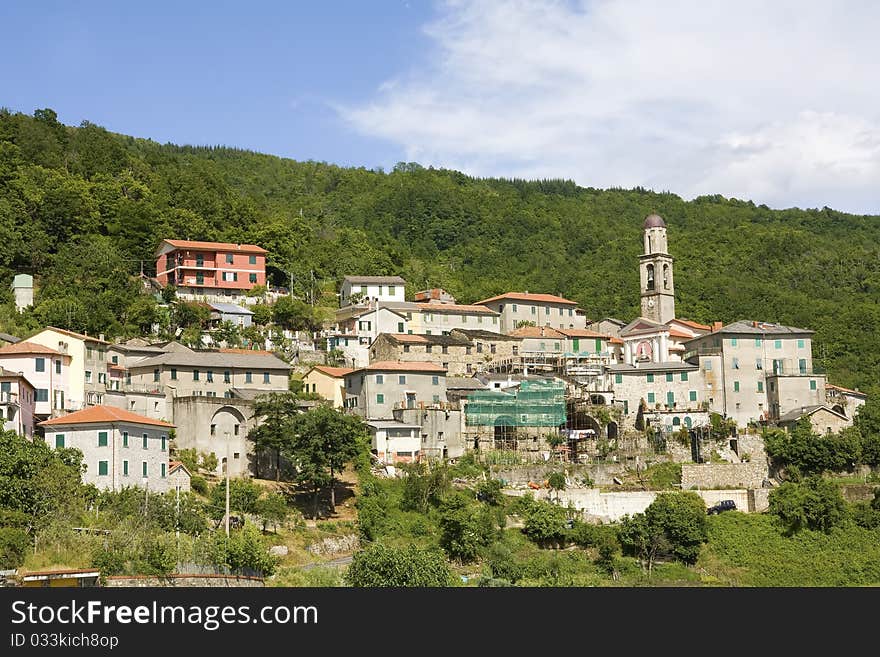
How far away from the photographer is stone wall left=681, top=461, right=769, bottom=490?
67625mm

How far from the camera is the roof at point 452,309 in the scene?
283ft

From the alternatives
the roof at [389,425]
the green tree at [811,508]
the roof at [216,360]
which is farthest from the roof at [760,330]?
the roof at [216,360]

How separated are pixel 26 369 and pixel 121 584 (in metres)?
19.0

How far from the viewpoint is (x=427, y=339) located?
266 ft

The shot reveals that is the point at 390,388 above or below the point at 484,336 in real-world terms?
below

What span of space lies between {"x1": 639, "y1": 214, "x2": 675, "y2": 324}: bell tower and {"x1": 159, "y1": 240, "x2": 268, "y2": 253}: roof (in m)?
25.9

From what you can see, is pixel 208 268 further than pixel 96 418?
Yes

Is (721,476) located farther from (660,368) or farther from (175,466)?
(175,466)

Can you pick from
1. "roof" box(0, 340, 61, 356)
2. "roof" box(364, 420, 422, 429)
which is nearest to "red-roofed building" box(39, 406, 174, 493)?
"roof" box(0, 340, 61, 356)

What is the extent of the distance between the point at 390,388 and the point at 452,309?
16195mm

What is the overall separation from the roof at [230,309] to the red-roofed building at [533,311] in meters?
17.1

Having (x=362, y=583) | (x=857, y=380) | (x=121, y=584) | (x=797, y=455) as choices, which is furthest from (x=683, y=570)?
(x=857, y=380)

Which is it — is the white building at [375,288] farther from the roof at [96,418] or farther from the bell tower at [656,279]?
the roof at [96,418]

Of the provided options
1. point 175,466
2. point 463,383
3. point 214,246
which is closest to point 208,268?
point 214,246
